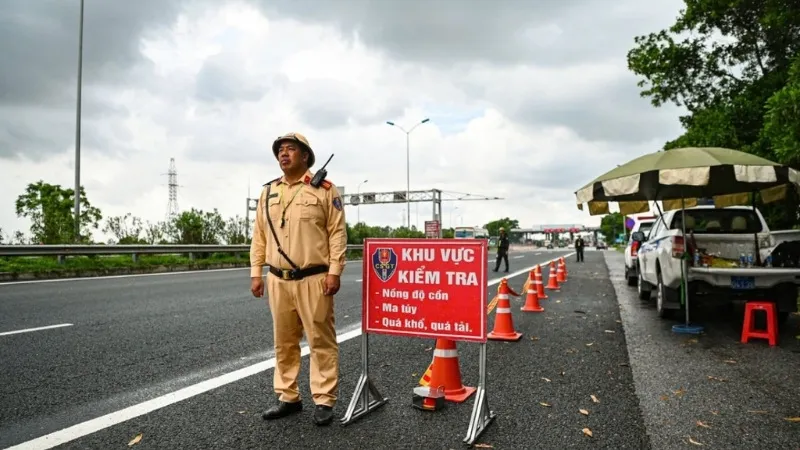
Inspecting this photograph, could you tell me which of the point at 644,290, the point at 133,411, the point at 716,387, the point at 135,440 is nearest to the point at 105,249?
the point at 644,290

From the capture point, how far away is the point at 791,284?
24.3 feet

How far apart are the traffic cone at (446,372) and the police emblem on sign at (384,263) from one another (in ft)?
2.20

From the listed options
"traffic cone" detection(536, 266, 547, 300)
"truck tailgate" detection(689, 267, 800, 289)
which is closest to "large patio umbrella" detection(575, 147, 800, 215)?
"truck tailgate" detection(689, 267, 800, 289)

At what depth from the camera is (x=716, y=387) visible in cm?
488

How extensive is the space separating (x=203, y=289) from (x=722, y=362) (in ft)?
33.3

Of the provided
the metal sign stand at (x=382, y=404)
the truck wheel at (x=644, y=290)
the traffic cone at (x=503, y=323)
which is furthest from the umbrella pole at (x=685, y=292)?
the metal sign stand at (x=382, y=404)

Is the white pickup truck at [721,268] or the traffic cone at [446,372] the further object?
the white pickup truck at [721,268]

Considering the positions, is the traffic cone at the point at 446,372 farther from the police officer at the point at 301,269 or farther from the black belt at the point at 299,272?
the black belt at the point at 299,272

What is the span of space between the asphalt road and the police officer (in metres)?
2.23

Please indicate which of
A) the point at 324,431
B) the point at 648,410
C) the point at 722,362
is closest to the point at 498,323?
the point at 722,362

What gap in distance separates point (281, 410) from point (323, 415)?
33 centimetres

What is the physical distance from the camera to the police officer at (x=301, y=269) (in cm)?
396

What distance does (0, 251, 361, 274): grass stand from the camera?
15.5 meters

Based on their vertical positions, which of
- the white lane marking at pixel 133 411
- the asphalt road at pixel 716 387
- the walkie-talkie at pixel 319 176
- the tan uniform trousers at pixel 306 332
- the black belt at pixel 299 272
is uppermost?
the walkie-talkie at pixel 319 176
